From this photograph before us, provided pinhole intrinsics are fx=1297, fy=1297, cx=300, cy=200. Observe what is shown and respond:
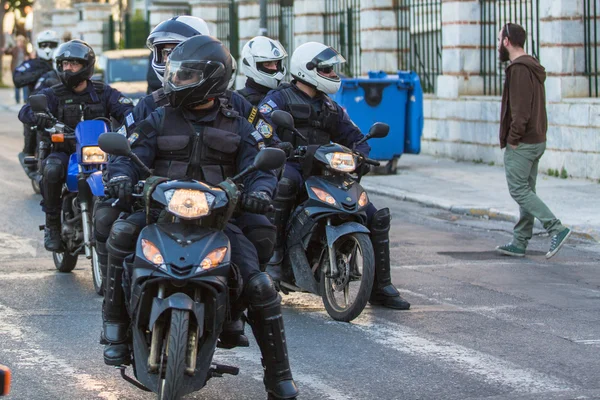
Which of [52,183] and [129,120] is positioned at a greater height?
[129,120]

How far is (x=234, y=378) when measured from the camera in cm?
649

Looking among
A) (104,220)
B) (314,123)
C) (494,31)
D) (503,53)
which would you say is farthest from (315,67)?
(494,31)

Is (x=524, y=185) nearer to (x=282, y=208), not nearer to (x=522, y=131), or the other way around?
(x=522, y=131)

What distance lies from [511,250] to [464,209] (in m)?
3.04

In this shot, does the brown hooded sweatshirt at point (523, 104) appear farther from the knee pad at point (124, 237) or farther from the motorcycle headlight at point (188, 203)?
the motorcycle headlight at point (188, 203)

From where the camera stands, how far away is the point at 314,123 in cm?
Answer: 845

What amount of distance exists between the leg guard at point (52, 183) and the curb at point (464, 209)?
16.1 feet

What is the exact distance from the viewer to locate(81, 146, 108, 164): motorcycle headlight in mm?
9195

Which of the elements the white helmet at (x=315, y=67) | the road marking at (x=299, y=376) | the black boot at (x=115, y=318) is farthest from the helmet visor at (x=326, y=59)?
the black boot at (x=115, y=318)

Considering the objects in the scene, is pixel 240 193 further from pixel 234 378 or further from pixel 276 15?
pixel 276 15

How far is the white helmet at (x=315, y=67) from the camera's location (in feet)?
27.8

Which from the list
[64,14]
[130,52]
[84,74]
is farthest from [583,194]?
[64,14]

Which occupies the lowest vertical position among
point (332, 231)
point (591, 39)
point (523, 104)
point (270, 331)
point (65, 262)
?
point (65, 262)

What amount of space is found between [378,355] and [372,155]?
34.0ft
